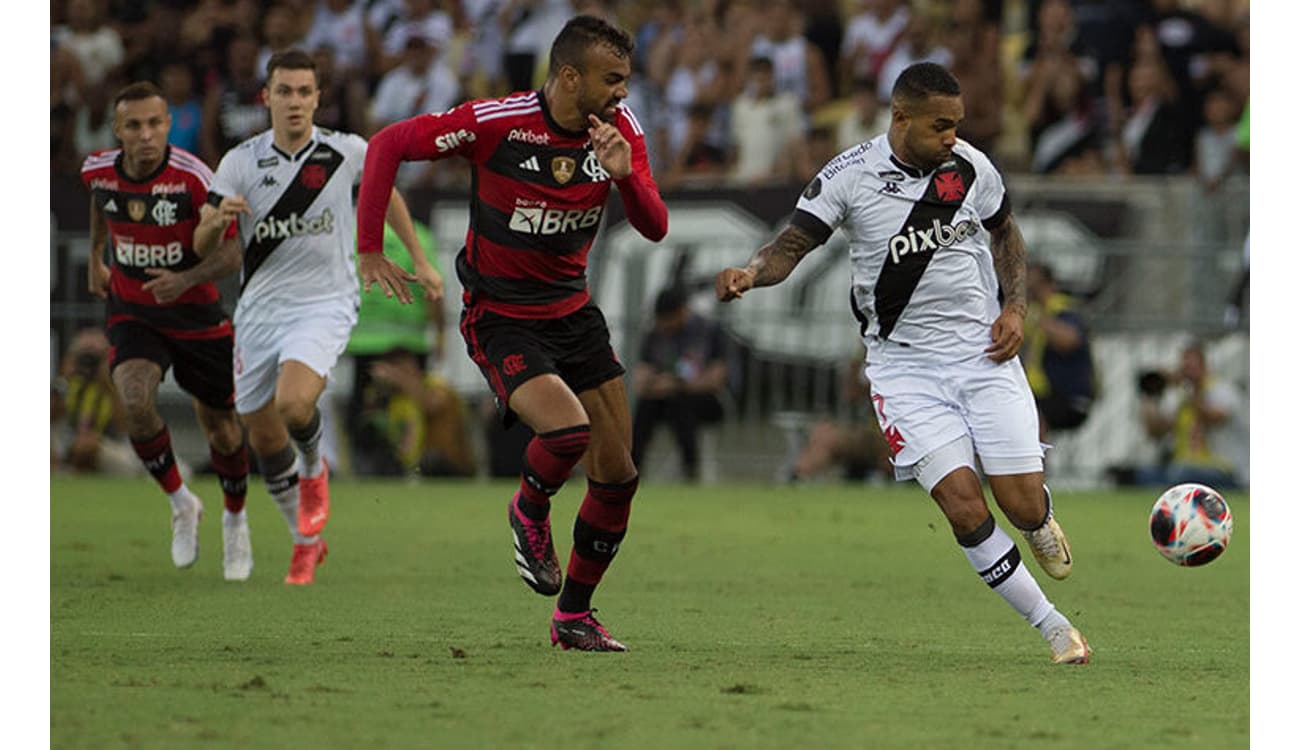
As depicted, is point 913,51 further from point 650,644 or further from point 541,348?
point 650,644

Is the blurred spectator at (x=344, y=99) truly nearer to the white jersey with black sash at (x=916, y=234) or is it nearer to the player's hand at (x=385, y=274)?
the player's hand at (x=385, y=274)

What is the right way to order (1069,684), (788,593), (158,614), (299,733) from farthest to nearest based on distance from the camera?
1. (788,593)
2. (158,614)
3. (1069,684)
4. (299,733)

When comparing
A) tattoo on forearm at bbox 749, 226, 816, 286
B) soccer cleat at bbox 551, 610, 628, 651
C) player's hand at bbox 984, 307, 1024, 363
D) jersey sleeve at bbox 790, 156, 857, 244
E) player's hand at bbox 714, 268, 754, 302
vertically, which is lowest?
soccer cleat at bbox 551, 610, 628, 651

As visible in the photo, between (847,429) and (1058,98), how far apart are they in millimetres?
3869

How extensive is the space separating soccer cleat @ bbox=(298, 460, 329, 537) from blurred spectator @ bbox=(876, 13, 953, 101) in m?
→ 9.93

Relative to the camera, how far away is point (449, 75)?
22.3 meters

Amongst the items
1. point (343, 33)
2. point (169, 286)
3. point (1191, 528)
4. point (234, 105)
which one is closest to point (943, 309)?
point (1191, 528)

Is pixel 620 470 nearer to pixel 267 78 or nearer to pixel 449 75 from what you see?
pixel 267 78

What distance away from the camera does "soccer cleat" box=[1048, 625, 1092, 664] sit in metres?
8.75

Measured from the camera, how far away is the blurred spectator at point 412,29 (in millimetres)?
22797

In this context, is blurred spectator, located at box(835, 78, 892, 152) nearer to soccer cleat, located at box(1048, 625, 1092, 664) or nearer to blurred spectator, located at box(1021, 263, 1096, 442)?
blurred spectator, located at box(1021, 263, 1096, 442)

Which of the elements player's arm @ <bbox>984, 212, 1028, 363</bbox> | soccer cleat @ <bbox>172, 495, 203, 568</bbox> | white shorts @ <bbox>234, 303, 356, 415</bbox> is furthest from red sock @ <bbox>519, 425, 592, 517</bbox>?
soccer cleat @ <bbox>172, 495, 203, 568</bbox>

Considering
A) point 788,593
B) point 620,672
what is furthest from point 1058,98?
point 620,672

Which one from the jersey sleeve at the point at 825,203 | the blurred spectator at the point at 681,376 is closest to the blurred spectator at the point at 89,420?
the blurred spectator at the point at 681,376
